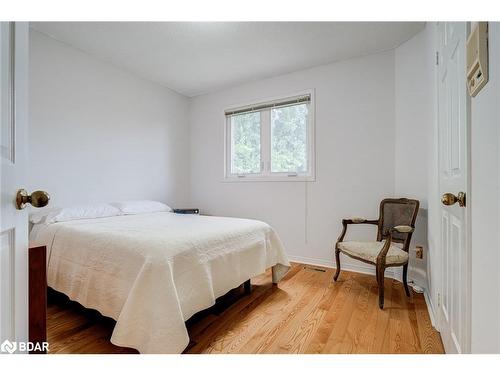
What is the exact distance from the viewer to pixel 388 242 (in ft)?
6.59

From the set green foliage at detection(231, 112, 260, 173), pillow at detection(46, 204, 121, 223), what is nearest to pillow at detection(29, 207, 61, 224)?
pillow at detection(46, 204, 121, 223)

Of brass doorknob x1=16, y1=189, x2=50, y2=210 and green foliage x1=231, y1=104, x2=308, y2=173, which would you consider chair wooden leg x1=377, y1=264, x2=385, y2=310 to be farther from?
brass doorknob x1=16, y1=189, x2=50, y2=210

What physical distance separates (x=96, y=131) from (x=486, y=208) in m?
3.32

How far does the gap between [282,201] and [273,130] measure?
989 millimetres

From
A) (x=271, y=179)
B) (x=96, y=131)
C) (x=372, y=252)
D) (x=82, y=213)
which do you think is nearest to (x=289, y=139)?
(x=271, y=179)

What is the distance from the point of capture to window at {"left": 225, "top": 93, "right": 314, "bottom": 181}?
10.1 ft

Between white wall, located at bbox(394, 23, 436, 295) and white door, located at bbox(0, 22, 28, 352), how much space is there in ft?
9.03

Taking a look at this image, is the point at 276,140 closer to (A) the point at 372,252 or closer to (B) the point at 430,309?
(A) the point at 372,252

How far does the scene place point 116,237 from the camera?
61.7 inches

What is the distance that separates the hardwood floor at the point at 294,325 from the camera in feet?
4.67

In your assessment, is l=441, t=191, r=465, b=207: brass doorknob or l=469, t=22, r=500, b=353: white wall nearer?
l=469, t=22, r=500, b=353: white wall

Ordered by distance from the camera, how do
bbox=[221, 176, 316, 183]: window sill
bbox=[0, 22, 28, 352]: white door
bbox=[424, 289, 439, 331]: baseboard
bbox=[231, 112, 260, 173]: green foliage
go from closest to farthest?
bbox=[0, 22, 28, 352]: white door, bbox=[424, 289, 439, 331]: baseboard, bbox=[221, 176, 316, 183]: window sill, bbox=[231, 112, 260, 173]: green foliage
